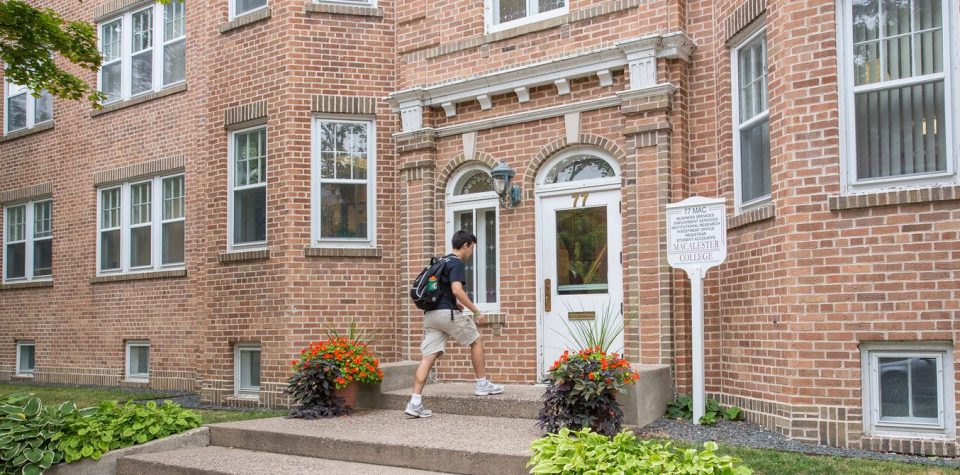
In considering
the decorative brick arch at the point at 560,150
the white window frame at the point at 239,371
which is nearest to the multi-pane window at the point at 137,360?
the white window frame at the point at 239,371

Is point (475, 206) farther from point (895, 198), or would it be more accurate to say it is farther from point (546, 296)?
point (895, 198)

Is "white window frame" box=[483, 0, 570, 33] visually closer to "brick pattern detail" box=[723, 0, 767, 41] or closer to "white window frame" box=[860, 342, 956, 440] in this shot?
"brick pattern detail" box=[723, 0, 767, 41]

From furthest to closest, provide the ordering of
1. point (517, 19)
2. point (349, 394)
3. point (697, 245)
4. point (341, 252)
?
1. point (341, 252)
2. point (517, 19)
3. point (349, 394)
4. point (697, 245)

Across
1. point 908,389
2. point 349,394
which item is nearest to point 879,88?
point 908,389

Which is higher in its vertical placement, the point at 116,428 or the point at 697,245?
the point at 697,245

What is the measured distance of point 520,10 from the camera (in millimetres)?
10586

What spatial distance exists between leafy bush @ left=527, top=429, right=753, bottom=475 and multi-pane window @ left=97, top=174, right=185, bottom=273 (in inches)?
371

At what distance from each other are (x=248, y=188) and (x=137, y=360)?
170 inches

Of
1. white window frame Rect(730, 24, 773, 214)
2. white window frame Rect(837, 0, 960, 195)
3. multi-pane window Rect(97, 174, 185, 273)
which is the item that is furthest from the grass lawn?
white window frame Rect(837, 0, 960, 195)

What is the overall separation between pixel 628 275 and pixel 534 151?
6.38 feet

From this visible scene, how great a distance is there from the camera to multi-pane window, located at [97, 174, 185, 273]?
14016 millimetres

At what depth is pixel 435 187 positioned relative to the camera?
1109 cm

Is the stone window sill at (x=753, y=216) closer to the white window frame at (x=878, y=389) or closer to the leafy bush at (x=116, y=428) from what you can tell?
the white window frame at (x=878, y=389)

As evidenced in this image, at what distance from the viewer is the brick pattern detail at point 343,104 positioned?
457 inches
